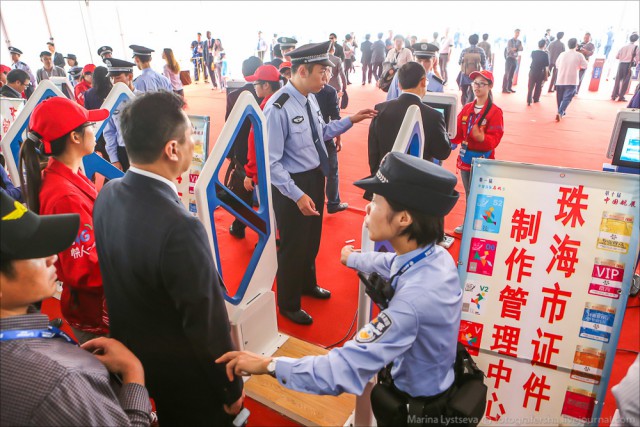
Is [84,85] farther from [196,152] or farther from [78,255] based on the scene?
[78,255]

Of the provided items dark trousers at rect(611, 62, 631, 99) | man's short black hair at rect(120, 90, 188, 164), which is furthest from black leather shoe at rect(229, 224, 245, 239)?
dark trousers at rect(611, 62, 631, 99)

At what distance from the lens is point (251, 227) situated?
2.14 meters

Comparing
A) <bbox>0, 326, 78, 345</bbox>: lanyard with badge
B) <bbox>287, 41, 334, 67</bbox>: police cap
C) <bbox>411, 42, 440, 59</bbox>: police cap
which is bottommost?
<bbox>0, 326, 78, 345</bbox>: lanyard with badge

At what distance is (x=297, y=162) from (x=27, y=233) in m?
1.83

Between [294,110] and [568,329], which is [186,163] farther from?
[568,329]

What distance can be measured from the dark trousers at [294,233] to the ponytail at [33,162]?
1.25 m

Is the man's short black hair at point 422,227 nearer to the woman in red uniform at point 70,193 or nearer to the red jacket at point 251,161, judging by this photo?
the woman in red uniform at point 70,193

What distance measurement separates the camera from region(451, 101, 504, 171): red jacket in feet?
11.8

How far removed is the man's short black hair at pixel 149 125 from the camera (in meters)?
1.24

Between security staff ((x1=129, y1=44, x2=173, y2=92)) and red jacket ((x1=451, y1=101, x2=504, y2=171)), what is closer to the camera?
red jacket ((x1=451, y1=101, x2=504, y2=171))

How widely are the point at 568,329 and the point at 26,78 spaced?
665cm

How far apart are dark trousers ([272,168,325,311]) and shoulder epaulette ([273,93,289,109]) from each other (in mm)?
452

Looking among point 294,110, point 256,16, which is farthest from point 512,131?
point 256,16

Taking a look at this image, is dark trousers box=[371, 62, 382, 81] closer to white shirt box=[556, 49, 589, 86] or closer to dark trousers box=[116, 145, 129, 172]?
white shirt box=[556, 49, 589, 86]
